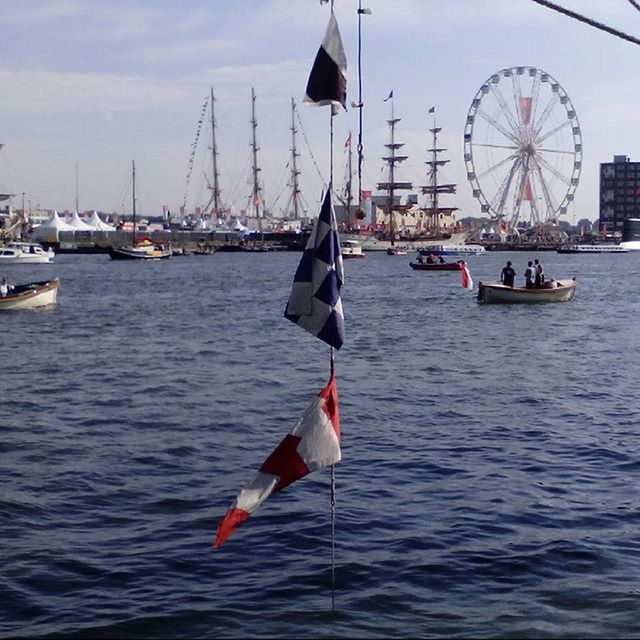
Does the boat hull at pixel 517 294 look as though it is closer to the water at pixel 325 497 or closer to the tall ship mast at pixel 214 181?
the water at pixel 325 497

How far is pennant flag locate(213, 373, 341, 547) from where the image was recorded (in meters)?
9.42

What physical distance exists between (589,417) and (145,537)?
1055 centimetres

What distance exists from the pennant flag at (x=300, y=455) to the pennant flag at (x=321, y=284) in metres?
0.55

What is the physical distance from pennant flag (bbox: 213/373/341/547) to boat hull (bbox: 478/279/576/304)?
42081 millimetres

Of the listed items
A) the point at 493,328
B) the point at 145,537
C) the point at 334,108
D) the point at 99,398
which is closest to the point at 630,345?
the point at 493,328

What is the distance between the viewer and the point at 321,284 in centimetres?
910

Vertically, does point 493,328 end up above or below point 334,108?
below

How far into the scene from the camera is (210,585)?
1131cm

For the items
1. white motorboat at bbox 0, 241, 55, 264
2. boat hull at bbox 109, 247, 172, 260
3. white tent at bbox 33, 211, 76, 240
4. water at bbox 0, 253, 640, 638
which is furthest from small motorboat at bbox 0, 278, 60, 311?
white tent at bbox 33, 211, 76, 240

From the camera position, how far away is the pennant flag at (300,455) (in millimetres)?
9422

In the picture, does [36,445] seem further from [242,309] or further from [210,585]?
[242,309]

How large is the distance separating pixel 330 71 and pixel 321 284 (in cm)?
172

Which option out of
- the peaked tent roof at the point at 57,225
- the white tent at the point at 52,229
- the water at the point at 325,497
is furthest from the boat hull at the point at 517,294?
the peaked tent roof at the point at 57,225

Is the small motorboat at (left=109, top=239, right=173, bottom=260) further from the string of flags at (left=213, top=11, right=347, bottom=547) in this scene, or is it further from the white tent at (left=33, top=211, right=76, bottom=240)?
the string of flags at (left=213, top=11, right=347, bottom=547)
